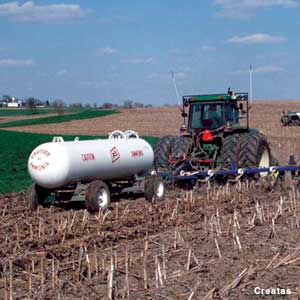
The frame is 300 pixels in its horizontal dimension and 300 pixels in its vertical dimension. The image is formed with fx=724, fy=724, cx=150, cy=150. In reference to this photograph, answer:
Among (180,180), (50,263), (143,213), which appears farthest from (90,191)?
(50,263)

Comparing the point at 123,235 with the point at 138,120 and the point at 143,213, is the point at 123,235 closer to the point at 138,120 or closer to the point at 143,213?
the point at 143,213

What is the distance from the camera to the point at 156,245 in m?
8.85

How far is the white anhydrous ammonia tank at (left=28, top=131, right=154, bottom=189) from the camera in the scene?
41.1ft

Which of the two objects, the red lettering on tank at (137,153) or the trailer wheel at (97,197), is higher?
the red lettering on tank at (137,153)

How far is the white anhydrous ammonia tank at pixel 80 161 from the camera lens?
41.1 ft

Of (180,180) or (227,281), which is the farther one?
(180,180)

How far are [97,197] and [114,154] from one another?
4.52 feet

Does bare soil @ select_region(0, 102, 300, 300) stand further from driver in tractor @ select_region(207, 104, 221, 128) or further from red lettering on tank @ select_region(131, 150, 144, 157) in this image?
driver in tractor @ select_region(207, 104, 221, 128)

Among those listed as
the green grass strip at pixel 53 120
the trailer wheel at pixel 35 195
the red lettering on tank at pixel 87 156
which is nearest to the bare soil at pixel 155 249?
the trailer wheel at pixel 35 195

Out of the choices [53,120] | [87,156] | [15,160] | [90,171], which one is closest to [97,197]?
[90,171]

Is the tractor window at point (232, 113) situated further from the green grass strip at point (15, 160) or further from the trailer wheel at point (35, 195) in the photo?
the green grass strip at point (15, 160)

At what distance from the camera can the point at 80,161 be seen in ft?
41.7

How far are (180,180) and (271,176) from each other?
6.32ft

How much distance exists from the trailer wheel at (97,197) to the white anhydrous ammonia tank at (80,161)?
361 millimetres
